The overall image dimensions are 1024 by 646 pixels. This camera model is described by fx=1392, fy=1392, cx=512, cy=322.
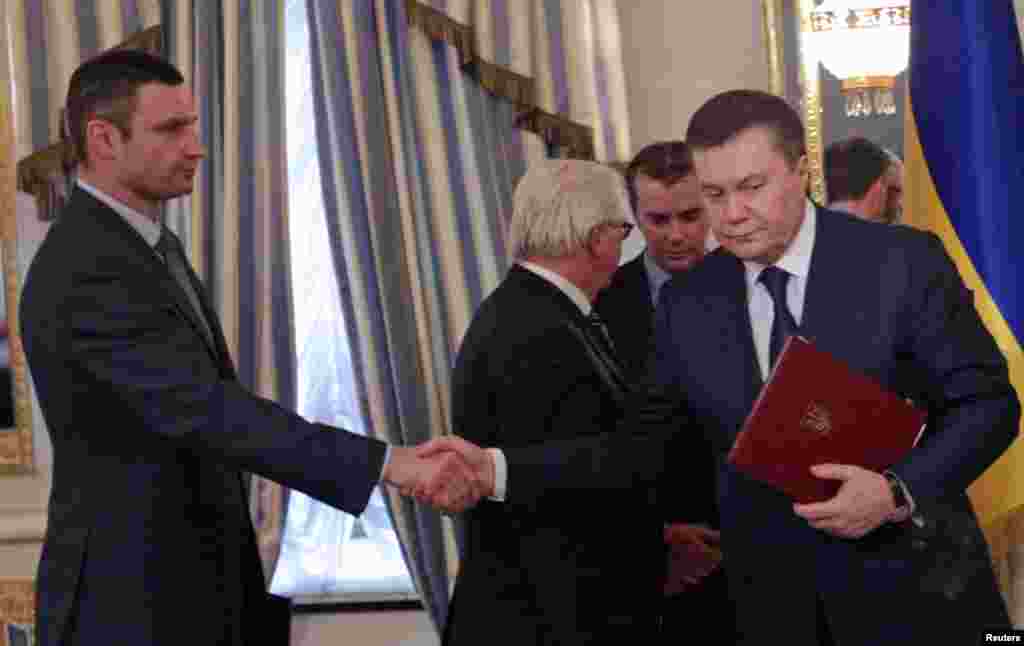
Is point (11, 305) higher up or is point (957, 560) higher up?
point (11, 305)

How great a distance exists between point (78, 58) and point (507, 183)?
1485mm

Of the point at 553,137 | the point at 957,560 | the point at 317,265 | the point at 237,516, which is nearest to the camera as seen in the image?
the point at 957,560

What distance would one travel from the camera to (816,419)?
222 cm

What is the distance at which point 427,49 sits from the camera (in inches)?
Result: 181

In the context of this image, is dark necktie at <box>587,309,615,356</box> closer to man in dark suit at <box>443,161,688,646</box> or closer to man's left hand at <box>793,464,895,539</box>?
man in dark suit at <box>443,161,688,646</box>

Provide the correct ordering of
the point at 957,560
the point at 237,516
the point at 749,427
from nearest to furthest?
1. the point at 749,427
2. the point at 957,560
3. the point at 237,516

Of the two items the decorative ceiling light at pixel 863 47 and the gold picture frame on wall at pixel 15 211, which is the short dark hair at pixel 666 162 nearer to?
the decorative ceiling light at pixel 863 47

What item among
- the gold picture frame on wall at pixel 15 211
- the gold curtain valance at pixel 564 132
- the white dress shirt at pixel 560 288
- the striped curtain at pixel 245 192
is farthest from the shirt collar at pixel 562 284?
the gold picture frame on wall at pixel 15 211

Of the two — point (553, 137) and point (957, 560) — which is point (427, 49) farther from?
point (957, 560)

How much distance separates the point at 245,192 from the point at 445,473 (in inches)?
70.7

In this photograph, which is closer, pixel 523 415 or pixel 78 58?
pixel 523 415

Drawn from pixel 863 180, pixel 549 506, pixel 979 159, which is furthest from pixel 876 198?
pixel 549 506

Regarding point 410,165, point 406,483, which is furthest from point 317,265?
point 406,483

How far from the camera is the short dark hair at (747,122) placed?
242 cm
